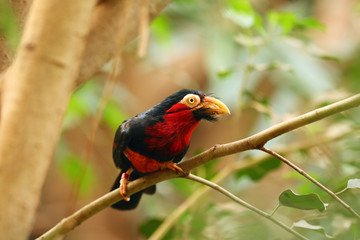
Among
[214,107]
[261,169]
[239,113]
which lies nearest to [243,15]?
[239,113]

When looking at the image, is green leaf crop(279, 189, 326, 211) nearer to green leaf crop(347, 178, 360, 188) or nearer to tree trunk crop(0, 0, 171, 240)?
green leaf crop(347, 178, 360, 188)

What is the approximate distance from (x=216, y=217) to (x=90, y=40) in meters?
1.10

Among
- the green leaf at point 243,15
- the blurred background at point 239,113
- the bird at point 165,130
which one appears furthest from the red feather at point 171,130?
the green leaf at point 243,15

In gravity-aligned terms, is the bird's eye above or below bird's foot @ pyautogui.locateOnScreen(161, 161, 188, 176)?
above

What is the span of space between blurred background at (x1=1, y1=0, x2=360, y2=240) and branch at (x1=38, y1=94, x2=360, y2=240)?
9 cm

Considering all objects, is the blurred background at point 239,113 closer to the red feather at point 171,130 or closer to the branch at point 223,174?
the branch at point 223,174

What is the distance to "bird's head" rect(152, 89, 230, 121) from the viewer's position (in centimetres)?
197

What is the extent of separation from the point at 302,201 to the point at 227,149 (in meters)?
0.26

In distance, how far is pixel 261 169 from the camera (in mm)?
2746

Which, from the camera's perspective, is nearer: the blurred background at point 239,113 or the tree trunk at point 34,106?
the tree trunk at point 34,106

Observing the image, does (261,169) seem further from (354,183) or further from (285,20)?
(354,183)

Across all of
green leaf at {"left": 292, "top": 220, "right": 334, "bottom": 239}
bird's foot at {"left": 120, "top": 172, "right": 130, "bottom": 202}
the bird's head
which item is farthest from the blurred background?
the bird's head

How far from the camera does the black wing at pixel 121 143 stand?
6.70 feet

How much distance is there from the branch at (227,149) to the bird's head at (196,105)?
30 cm
